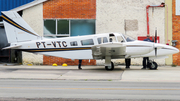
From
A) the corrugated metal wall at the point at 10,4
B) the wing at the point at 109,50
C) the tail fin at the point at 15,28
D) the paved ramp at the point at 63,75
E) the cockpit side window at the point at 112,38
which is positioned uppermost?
the corrugated metal wall at the point at 10,4

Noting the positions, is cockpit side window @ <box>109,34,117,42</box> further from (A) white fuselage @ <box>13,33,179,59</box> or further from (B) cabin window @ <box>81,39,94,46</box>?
(B) cabin window @ <box>81,39,94,46</box>

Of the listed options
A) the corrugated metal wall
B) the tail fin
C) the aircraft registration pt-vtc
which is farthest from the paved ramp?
the corrugated metal wall

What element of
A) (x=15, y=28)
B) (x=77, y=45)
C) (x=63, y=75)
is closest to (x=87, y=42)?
(x=77, y=45)

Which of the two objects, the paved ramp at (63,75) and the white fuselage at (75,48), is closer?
the paved ramp at (63,75)

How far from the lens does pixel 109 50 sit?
13664 mm

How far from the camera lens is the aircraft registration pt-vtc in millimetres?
14180

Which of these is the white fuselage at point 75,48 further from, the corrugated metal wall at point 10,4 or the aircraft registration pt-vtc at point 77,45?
the corrugated metal wall at point 10,4

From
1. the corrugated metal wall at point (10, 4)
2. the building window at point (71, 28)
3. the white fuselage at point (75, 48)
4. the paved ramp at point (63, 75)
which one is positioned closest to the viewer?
the paved ramp at point (63, 75)

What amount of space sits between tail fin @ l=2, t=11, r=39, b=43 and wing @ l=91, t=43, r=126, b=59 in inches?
166

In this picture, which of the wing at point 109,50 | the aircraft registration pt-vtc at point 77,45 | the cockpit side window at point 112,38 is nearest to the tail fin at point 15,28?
the aircraft registration pt-vtc at point 77,45

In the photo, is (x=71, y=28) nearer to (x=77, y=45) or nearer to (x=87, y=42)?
(x=77, y=45)

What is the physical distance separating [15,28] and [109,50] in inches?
235

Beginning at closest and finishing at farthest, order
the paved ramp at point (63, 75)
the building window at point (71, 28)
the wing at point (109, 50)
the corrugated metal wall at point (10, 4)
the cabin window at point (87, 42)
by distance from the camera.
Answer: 1. the paved ramp at point (63, 75)
2. the wing at point (109, 50)
3. the cabin window at point (87, 42)
4. the building window at point (71, 28)
5. the corrugated metal wall at point (10, 4)

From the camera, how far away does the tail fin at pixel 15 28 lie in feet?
47.6
